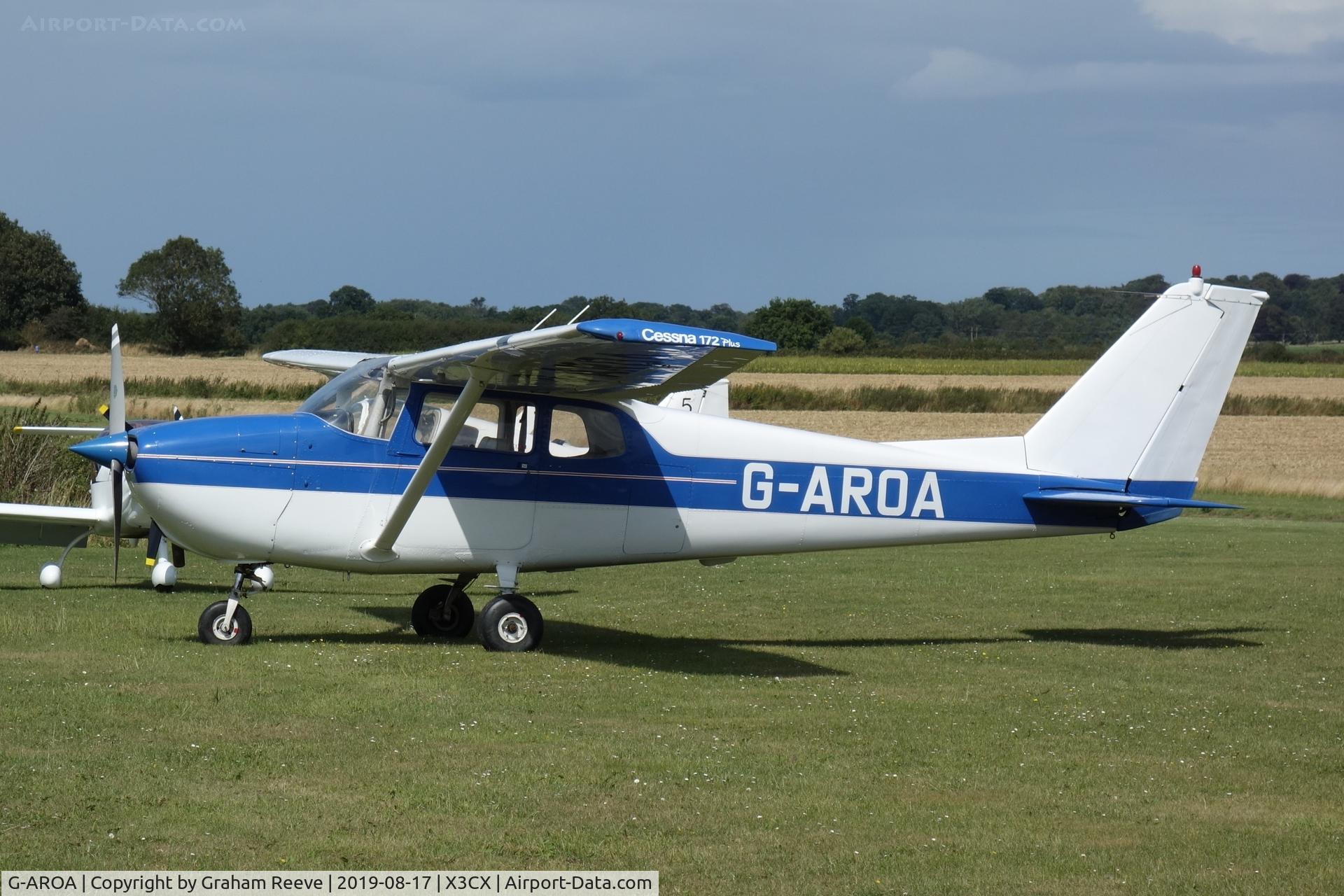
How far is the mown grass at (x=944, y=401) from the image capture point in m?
51.3

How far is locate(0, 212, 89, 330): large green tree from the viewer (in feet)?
293

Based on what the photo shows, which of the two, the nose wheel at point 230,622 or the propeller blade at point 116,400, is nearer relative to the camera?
the nose wheel at point 230,622

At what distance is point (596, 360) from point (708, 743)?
315 cm

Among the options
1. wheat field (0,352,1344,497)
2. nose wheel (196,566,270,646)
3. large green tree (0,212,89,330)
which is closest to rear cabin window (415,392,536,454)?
nose wheel (196,566,270,646)

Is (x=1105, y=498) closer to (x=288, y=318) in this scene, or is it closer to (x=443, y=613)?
(x=443, y=613)

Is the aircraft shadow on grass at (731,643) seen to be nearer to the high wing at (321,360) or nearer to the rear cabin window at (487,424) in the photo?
the rear cabin window at (487,424)

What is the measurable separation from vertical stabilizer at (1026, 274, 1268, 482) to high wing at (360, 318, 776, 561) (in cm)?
373

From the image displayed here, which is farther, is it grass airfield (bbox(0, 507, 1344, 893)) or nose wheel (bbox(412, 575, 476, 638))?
nose wheel (bbox(412, 575, 476, 638))

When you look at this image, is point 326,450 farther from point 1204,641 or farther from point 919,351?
point 919,351


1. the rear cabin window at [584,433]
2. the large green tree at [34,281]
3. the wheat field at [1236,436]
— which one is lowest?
the wheat field at [1236,436]

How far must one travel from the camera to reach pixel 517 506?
10688 millimetres

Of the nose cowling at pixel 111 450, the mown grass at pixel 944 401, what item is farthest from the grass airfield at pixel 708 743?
the mown grass at pixel 944 401

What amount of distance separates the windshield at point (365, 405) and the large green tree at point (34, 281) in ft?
277

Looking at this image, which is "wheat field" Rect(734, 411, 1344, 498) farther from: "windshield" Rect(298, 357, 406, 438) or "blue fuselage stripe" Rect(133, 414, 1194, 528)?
"windshield" Rect(298, 357, 406, 438)
